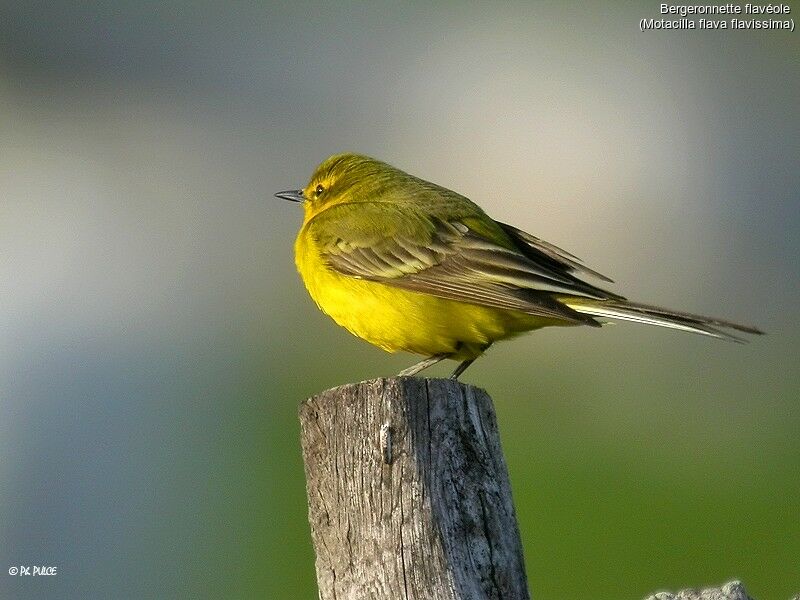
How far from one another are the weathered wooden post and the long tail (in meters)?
1.64

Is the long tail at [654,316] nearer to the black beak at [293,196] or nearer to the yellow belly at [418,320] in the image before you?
the yellow belly at [418,320]

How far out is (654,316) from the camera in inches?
246

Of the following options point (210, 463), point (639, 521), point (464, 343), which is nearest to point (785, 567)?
point (639, 521)

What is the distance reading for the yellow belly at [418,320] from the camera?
6.71 metres

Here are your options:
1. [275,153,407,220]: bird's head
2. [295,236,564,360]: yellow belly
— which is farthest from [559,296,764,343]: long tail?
[275,153,407,220]: bird's head

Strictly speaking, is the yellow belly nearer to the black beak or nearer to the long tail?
the long tail

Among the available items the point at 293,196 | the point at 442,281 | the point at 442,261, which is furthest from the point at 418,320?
the point at 293,196

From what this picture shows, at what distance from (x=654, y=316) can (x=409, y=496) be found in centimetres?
218

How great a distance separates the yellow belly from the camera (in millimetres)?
6715

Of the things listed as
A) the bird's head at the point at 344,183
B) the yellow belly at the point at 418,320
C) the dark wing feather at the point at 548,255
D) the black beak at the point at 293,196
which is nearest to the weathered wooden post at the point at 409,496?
the yellow belly at the point at 418,320

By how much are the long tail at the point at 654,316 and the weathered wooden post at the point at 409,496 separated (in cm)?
164

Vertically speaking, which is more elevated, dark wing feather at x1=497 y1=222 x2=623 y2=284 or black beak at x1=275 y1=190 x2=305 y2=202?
black beak at x1=275 y1=190 x2=305 y2=202

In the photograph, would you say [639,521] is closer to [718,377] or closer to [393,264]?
[718,377]

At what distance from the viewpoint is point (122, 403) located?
15.2 metres
